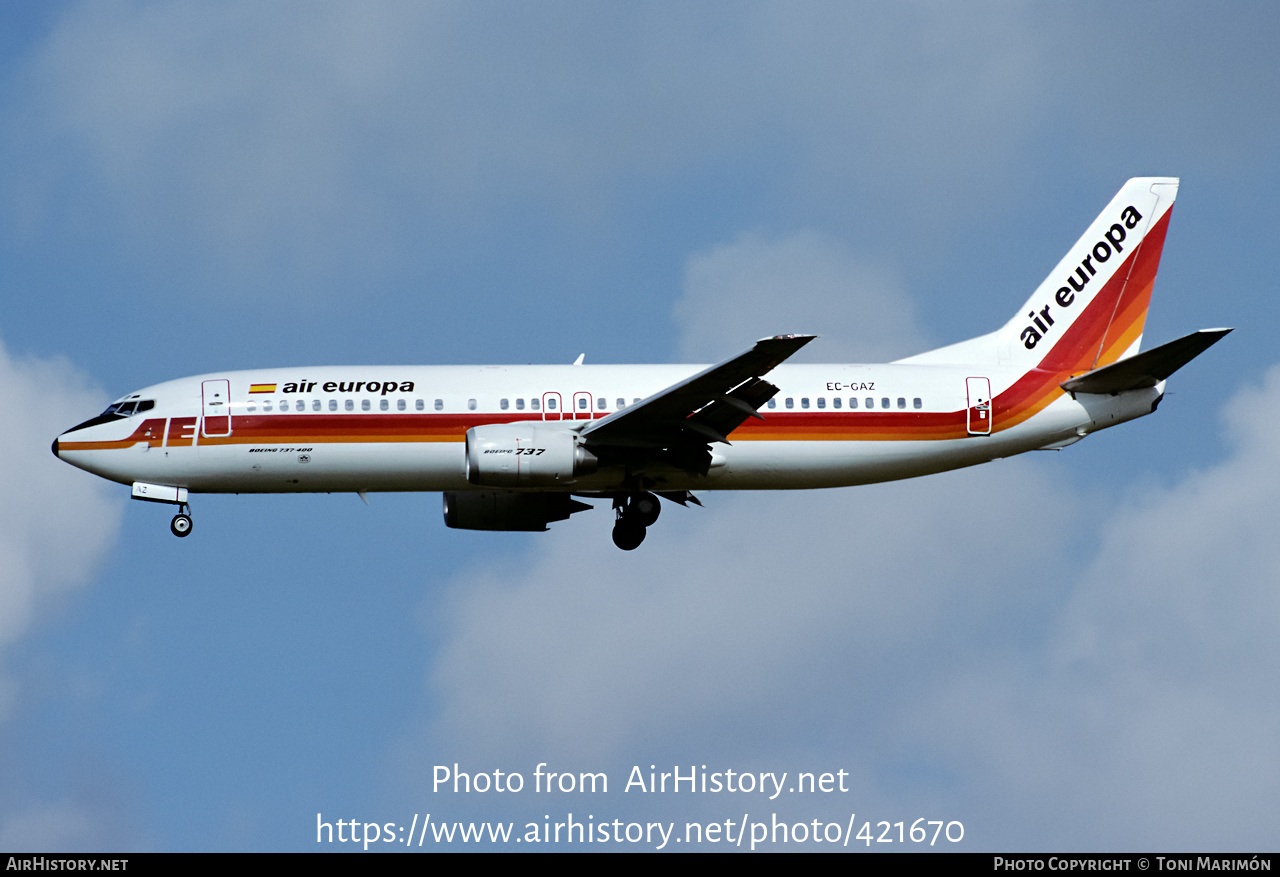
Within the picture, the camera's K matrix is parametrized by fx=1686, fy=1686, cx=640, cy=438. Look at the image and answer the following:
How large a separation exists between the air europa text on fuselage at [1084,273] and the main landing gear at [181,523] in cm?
2057

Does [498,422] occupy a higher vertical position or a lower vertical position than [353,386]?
lower

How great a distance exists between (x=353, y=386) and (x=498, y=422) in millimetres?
3493

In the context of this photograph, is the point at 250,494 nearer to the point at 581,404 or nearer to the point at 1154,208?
the point at 581,404

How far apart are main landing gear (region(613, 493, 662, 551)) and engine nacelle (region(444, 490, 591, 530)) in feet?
6.02

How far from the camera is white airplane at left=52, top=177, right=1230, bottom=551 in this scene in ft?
127

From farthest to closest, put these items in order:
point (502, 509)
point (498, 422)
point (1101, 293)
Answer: point (1101, 293), point (502, 509), point (498, 422)

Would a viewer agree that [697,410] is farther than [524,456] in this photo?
Yes

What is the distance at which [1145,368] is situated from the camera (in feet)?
127

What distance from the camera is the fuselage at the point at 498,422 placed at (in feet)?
128

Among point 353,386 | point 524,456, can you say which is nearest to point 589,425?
point 524,456

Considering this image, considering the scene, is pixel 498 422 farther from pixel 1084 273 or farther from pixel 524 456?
pixel 1084 273

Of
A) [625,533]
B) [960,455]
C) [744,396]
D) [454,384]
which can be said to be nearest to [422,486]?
[454,384]

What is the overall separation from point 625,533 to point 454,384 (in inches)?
224

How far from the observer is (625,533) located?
4134 centimetres
